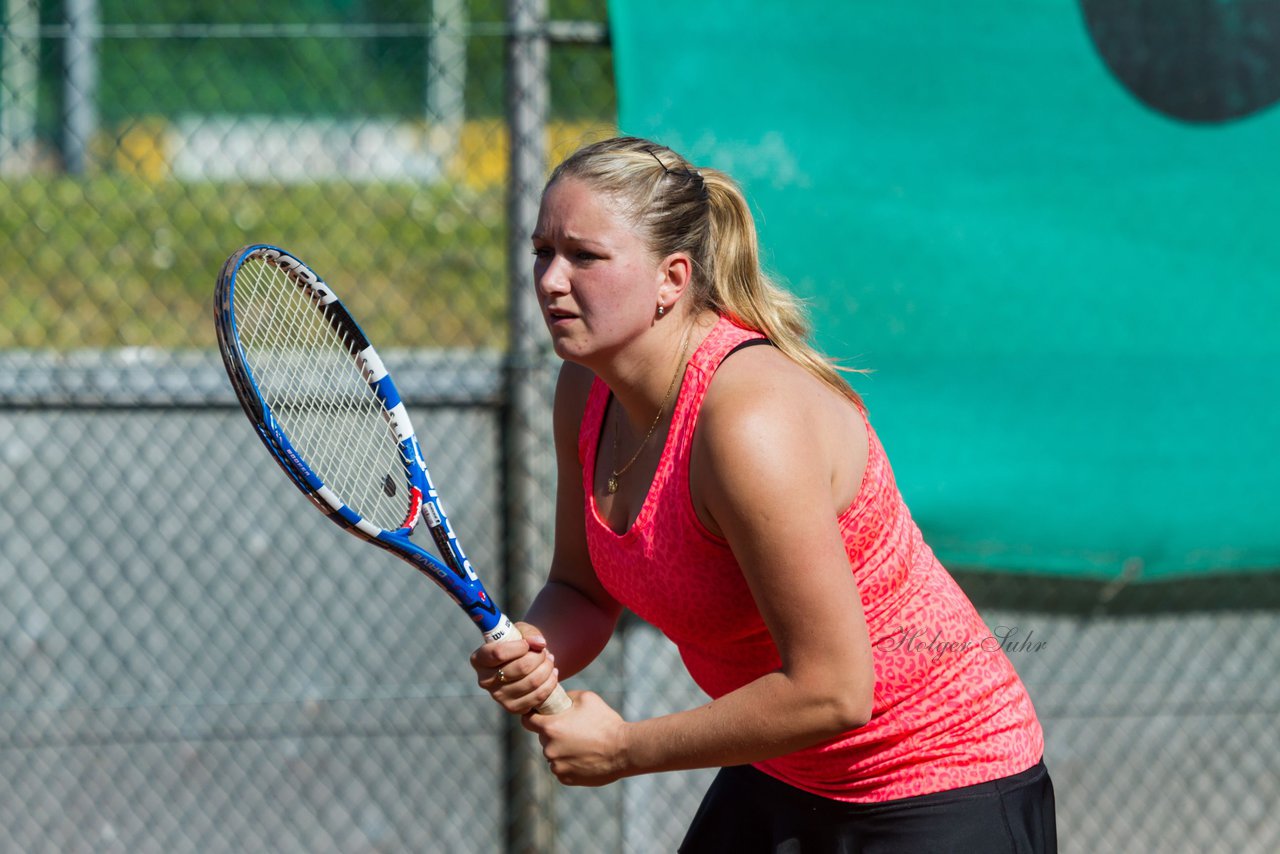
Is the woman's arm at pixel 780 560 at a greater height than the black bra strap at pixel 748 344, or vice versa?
the black bra strap at pixel 748 344

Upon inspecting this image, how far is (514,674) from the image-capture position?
1.86 m

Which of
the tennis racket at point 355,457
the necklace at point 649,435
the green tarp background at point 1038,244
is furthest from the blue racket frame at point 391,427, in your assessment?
the green tarp background at point 1038,244

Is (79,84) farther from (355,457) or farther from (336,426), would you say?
(355,457)

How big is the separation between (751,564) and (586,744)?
362 millimetres

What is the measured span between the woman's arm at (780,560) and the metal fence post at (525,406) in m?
1.67

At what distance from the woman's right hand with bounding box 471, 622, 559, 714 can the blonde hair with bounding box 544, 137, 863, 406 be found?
549mm

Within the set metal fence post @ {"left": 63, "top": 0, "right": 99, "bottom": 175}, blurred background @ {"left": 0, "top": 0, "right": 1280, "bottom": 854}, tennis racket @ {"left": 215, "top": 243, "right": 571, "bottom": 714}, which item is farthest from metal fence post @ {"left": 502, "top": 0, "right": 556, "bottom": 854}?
metal fence post @ {"left": 63, "top": 0, "right": 99, "bottom": 175}

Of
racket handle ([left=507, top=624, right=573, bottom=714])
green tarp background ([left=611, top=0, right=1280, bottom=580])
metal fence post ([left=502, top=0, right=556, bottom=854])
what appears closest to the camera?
racket handle ([left=507, top=624, right=573, bottom=714])

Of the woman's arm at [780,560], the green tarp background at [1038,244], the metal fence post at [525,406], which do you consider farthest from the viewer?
the metal fence post at [525,406]

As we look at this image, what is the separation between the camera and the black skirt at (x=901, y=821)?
1.85 m

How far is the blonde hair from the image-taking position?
180 centimetres

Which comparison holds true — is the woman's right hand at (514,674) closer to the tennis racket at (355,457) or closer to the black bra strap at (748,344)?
the tennis racket at (355,457)

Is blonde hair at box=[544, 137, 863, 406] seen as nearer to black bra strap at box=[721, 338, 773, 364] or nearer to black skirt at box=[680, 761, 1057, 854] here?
black bra strap at box=[721, 338, 773, 364]

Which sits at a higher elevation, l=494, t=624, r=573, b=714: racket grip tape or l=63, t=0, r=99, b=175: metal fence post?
l=63, t=0, r=99, b=175: metal fence post
